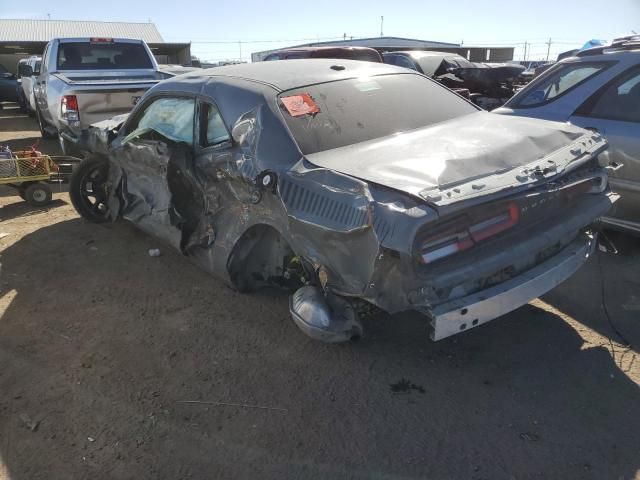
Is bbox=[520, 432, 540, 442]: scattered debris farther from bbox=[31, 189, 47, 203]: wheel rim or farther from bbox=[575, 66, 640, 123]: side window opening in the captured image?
bbox=[31, 189, 47, 203]: wheel rim

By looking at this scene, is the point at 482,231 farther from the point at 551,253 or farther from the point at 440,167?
the point at 551,253

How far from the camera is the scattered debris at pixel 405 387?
2887 millimetres

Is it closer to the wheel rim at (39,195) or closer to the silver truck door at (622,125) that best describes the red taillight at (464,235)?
the silver truck door at (622,125)

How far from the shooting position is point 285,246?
340 centimetres

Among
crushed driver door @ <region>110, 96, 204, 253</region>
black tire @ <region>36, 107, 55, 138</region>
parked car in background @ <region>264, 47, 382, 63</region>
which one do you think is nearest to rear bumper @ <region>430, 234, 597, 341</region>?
crushed driver door @ <region>110, 96, 204, 253</region>

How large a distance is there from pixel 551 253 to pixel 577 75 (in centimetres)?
226

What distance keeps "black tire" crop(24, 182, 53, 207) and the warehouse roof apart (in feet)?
63.3

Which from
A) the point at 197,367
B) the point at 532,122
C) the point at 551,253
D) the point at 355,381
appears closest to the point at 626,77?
the point at 532,122

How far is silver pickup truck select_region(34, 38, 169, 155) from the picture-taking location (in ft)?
24.8

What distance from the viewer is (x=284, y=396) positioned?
9.38ft

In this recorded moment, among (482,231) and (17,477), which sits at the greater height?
(482,231)

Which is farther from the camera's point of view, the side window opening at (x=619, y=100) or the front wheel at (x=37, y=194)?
the front wheel at (x=37, y=194)

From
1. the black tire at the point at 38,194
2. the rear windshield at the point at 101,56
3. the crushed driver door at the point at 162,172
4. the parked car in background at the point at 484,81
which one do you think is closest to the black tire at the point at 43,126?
the rear windshield at the point at 101,56

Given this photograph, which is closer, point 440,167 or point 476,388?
point 440,167
